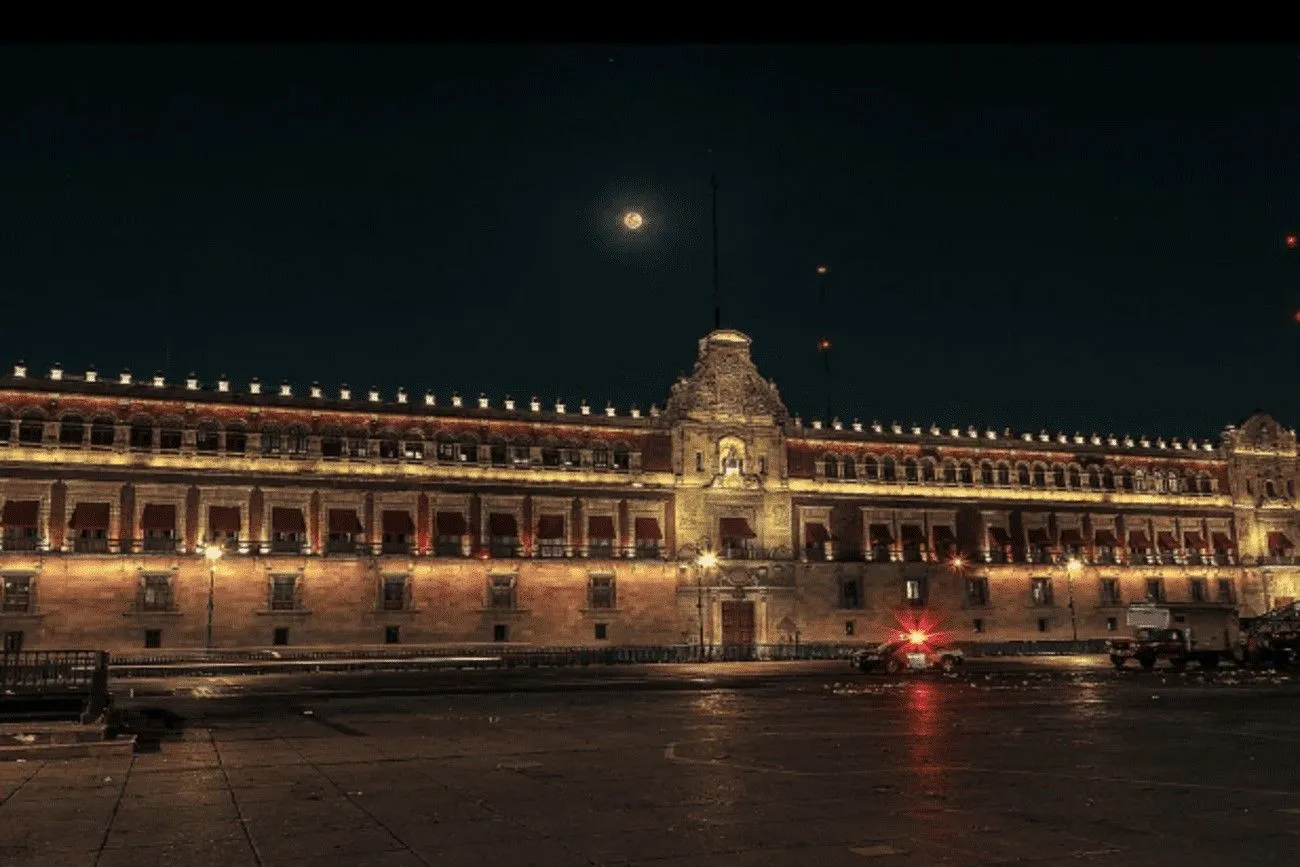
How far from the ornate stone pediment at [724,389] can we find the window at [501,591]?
12.0m

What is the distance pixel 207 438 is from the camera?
49656 millimetres

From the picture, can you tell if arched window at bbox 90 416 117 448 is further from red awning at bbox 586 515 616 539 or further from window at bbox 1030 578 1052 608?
window at bbox 1030 578 1052 608

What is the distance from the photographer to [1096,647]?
192 ft

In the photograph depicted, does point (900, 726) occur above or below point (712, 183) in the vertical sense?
below

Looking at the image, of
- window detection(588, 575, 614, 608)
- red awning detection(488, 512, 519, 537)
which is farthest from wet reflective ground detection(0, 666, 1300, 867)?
window detection(588, 575, 614, 608)

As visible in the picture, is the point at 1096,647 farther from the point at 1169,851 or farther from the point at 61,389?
the point at 1169,851

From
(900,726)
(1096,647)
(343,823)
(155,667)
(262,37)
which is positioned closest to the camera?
(262,37)

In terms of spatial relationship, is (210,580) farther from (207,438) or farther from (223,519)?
(207,438)

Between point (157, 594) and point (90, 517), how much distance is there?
408cm

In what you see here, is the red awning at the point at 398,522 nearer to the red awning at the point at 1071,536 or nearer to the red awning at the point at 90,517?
the red awning at the point at 90,517

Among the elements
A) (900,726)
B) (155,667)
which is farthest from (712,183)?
(900,726)

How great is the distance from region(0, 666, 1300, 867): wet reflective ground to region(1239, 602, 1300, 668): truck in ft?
71.0

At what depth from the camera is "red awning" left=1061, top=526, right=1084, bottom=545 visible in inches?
2557

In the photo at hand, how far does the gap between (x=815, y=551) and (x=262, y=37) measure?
57832mm
